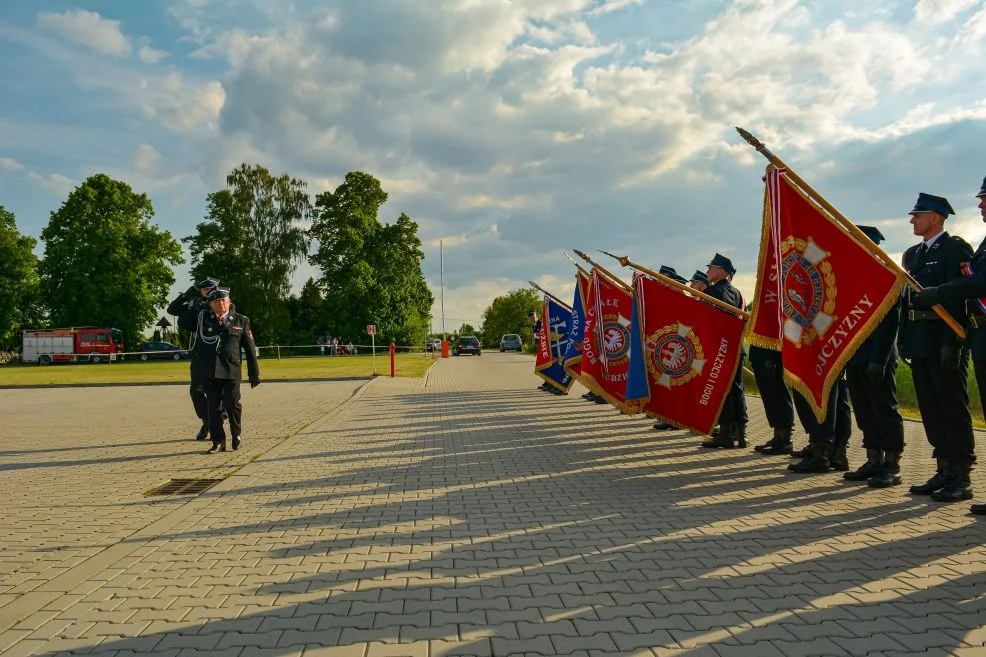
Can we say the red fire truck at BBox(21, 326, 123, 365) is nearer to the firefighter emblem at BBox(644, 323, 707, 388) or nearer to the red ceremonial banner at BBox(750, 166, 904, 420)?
the firefighter emblem at BBox(644, 323, 707, 388)

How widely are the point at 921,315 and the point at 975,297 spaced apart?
0.57 meters

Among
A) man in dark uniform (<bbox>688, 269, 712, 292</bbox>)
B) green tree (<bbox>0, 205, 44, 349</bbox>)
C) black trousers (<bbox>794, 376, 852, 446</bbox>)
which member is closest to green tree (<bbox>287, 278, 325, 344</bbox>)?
green tree (<bbox>0, 205, 44, 349</bbox>)

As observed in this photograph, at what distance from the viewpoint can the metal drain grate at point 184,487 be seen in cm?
665

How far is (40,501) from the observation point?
252 inches

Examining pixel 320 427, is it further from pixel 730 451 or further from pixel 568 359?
pixel 730 451

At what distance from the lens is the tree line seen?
4903 cm

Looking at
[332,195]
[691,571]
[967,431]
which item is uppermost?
[332,195]

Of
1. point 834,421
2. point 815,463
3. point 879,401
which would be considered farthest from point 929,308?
point 815,463

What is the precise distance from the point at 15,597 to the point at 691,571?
368 cm

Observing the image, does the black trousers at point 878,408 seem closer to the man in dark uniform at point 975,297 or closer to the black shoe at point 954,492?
the black shoe at point 954,492

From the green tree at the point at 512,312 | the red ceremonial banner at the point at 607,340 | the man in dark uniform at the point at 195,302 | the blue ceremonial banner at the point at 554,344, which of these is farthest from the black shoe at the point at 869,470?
the green tree at the point at 512,312

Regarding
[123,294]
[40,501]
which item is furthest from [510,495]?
[123,294]

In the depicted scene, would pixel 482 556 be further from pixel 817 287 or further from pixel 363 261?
pixel 363 261

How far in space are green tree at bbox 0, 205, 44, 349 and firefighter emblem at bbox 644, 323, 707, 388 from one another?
57662 millimetres
